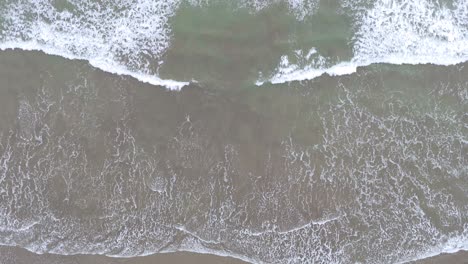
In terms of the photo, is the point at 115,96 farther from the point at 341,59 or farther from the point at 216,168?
the point at 341,59

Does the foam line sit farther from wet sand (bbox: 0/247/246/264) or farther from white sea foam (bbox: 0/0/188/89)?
wet sand (bbox: 0/247/246/264)

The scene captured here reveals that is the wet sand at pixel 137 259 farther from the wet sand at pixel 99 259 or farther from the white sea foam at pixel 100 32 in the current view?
the white sea foam at pixel 100 32

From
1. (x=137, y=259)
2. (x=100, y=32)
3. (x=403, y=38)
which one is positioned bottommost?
(x=137, y=259)

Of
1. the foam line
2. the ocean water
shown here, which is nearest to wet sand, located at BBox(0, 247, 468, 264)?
the ocean water

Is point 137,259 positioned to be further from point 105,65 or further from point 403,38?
point 403,38

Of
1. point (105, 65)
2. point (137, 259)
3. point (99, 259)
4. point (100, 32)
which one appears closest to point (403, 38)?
point (105, 65)

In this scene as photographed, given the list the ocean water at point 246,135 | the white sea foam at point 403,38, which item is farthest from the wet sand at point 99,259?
the white sea foam at point 403,38
